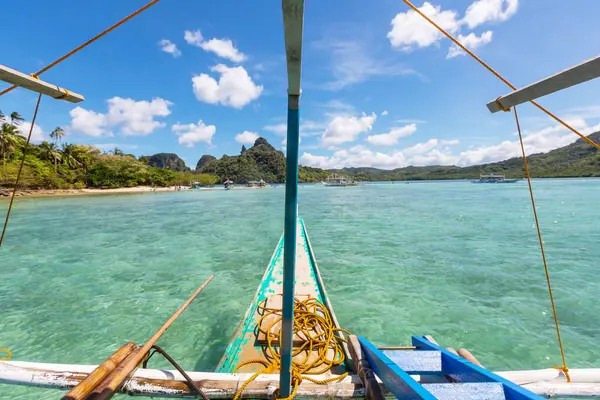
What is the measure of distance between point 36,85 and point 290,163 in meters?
1.74

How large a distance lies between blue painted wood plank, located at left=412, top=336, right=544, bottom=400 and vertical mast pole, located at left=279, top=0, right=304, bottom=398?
150 centimetres

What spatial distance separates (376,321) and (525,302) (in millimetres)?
4146

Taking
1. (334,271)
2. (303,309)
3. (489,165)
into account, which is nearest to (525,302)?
(334,271)

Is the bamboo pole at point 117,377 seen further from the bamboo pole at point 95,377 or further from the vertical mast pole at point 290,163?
the vertical mast pole at point 290,163

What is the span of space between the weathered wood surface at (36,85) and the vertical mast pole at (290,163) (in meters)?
1.59

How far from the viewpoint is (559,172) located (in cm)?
11869

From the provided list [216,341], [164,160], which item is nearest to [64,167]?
[216,341]

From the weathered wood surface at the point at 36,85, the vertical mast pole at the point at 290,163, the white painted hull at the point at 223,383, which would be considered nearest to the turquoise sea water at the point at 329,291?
the white painted hull at the point at 223,383

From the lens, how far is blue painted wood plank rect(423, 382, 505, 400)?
166 centimetres

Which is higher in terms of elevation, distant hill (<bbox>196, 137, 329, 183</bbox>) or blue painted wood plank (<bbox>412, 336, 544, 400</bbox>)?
distant hill (<bbox>196, 137, 329, 183</bbox>)

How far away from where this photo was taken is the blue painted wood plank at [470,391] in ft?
5.46

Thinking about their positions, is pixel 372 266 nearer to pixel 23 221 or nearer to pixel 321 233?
pixel 321 233

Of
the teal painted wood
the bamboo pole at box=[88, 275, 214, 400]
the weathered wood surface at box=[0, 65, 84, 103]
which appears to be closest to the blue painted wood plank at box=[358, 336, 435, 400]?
the teal painted wood

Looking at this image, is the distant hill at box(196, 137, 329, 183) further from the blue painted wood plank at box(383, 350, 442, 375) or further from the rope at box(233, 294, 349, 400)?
the blue painted wood plank at box(383, 350, 442, 375)
